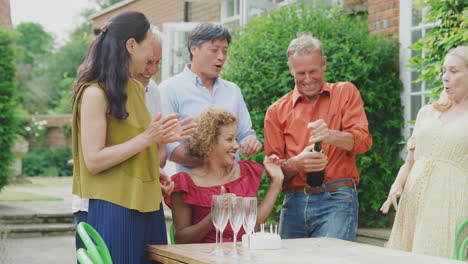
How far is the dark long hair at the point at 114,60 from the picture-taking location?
2641 millimetres

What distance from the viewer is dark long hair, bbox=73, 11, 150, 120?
8.66 feet

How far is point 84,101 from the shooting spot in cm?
261

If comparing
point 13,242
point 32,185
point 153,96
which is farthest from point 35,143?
point 153,96

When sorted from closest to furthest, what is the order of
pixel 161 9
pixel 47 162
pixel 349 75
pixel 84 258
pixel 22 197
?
1. pixel 84 258
2. pixel 349 75
3. pixel 22 197
4. pixel 161 9
5. pixel 47 162

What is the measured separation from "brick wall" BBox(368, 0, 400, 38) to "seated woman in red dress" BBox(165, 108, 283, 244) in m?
4.08

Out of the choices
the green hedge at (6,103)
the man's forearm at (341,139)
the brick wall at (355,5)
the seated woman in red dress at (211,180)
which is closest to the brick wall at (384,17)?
the brick wall at (355,5)

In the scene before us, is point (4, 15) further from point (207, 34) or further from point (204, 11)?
point (207, 34)

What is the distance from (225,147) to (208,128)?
13 centimetres

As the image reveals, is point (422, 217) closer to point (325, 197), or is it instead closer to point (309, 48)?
point (325, 197)

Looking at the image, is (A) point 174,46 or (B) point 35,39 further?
(B) point 35,39

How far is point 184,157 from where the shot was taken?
336 centimetres

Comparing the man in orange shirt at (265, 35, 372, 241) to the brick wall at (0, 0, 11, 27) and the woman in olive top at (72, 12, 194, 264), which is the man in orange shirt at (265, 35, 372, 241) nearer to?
the woman in olive top at (72, 12, 194, 264)

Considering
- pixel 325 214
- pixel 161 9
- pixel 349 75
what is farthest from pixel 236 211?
pixel 161 9

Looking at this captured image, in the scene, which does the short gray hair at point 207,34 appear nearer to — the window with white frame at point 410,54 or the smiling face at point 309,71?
the smiling face at point 309,71
